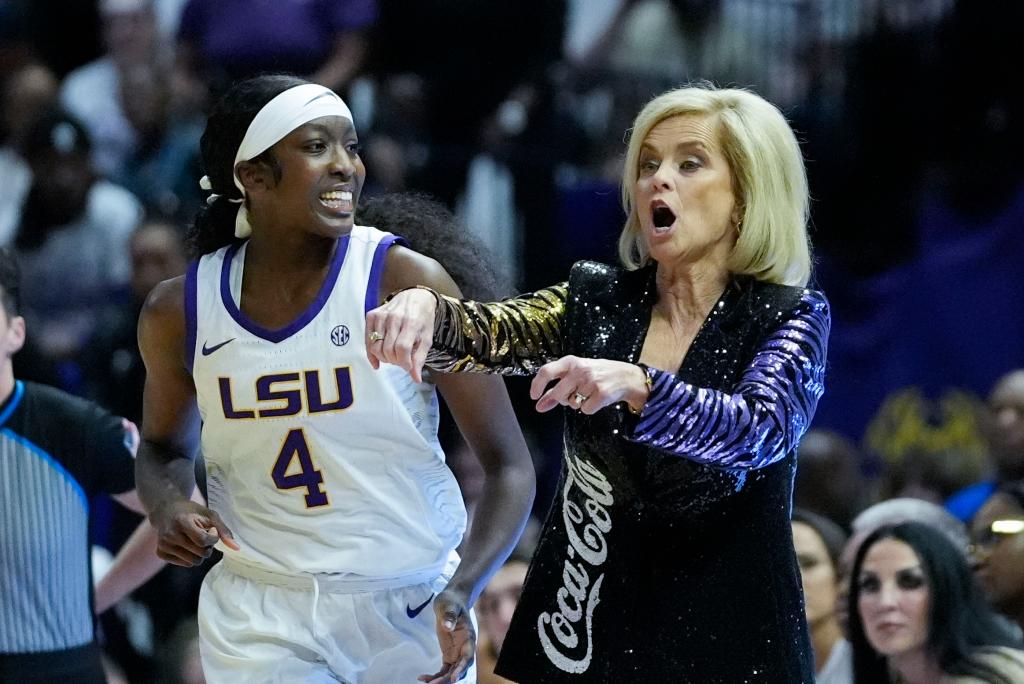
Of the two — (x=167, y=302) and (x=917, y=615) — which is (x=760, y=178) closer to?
(x=167, y=302)

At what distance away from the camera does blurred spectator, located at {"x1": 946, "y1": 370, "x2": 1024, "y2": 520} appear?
5402mm

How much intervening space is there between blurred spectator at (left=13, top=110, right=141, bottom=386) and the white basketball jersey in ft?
12.5

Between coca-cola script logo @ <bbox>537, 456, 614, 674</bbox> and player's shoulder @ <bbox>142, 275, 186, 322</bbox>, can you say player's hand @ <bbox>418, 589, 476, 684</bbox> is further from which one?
player's shoulder @ <bbox>142, 275, 186, 322</bbox>

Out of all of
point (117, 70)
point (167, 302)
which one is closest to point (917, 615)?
point (167, 302)

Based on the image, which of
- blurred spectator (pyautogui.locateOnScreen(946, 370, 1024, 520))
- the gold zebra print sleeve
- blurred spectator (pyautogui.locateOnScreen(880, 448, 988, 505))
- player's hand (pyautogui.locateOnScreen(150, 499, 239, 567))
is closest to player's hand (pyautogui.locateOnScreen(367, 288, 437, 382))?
the gold zebra print sleeve

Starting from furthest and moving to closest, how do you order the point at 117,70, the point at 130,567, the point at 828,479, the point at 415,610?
the point at 117,70 → the point at 828,479 → the point at 130,567 → the point at 415,610

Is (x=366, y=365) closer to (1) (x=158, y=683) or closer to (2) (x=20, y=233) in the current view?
(1) (x=158, y=683)

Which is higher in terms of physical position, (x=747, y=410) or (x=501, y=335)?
(x=501, y=335)

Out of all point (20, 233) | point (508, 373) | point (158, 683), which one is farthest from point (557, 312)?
point (20, 233)

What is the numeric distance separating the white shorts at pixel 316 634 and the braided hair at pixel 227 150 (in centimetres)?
72

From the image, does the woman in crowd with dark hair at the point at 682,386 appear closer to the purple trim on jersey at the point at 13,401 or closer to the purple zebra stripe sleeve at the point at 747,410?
the purple zebra stripe sleeve at the point at 747,410

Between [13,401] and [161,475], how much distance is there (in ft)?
2.57

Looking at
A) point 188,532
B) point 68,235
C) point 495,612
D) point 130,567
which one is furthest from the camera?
point 68,235

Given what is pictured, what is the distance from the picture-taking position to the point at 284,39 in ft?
24.0
